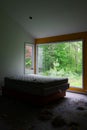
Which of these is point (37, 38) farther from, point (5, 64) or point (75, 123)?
Result: point (75, 123)

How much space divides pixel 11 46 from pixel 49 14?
6.50 feet

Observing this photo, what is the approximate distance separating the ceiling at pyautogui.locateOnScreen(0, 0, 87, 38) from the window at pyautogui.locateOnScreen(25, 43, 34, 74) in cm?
82

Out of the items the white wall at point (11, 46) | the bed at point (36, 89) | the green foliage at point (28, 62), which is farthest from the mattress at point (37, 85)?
the green foliage at point (28, 62)

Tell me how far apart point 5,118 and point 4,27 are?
362 cm

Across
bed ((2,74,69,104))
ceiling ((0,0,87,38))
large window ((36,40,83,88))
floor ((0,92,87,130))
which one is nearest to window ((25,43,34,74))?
large window ((36,40,83,88))

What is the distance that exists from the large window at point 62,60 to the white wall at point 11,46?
94 centimetres

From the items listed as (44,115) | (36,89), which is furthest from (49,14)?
(44,115)

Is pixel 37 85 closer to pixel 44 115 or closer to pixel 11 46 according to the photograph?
pixel 44 115

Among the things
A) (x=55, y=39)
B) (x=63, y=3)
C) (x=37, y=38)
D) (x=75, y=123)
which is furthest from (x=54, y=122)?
(x=37, y=38)

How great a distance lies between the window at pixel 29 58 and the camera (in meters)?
6.70

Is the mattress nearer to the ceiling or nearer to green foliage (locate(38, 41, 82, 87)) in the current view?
green foliage (locate(38, 41, 82, 87))

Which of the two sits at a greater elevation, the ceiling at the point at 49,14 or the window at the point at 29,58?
the ceiling at the point at 49,14

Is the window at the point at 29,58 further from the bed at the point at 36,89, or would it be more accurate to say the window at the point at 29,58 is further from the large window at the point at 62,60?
the bed at the point at 36,89

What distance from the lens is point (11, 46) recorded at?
19.6 feet
